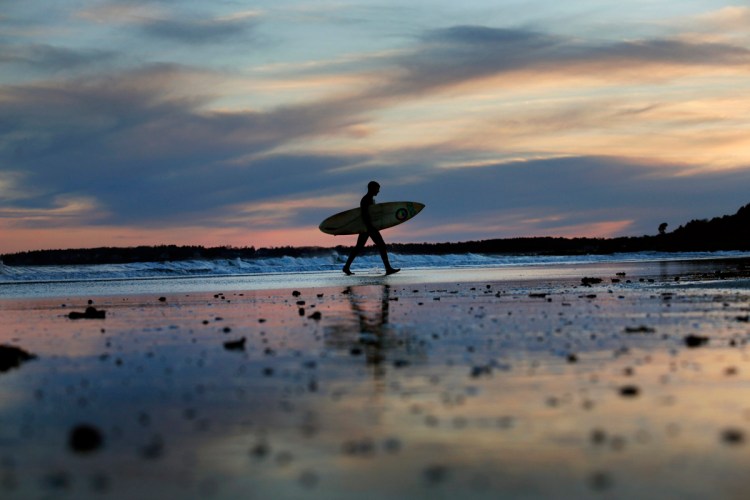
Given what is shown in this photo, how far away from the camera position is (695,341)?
32.3 feet

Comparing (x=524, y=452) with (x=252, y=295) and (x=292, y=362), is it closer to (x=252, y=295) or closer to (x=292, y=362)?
(x=292, y=362)

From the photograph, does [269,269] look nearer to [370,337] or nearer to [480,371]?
[370,337]

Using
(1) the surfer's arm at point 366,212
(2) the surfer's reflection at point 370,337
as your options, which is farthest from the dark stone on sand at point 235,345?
Answer: (1) the surfer's arm at point 366,212

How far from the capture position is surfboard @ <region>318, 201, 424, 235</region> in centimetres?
3925

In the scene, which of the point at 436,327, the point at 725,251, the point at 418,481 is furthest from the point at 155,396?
the point at 725,251

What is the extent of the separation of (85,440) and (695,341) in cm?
698

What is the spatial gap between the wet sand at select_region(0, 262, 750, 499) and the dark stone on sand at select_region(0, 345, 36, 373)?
13 centimetres

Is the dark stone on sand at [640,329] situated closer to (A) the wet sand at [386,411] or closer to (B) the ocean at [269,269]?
(A) the wet sand at [386,411]

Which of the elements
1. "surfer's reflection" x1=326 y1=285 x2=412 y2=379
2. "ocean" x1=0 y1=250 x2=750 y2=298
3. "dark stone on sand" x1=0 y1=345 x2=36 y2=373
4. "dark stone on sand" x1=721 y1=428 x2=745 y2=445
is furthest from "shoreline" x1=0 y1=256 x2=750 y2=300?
"dark stone on sand" x1=721 y1=428 x2=745 y2=445

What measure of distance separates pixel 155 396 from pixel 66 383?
142 cm

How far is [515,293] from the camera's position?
2120 cm

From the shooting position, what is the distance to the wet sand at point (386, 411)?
4637mm

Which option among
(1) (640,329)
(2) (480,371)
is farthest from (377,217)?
(2) (480,371)

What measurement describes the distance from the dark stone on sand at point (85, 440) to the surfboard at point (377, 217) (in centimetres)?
3137
